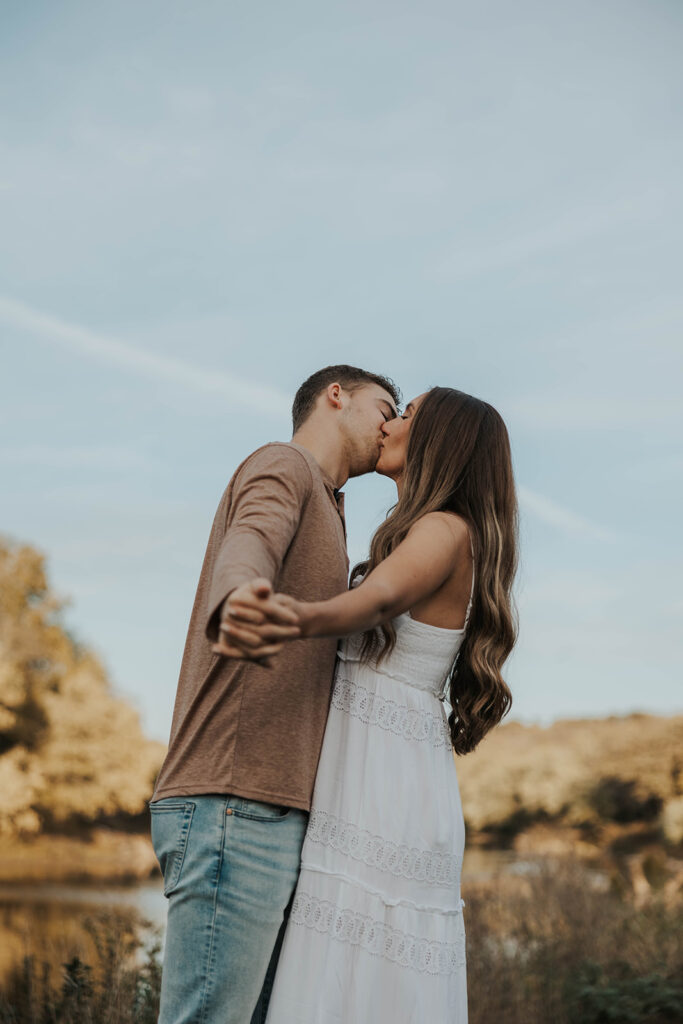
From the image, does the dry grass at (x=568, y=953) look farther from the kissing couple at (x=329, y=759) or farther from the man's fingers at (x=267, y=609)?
the man's fingers at (x=267, y=609)

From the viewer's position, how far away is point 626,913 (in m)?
7.43

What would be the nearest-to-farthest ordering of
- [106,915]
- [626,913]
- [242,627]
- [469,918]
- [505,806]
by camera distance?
1. [242,627]
2. [106,915]
3. [469,918]
4. [626,913]
5. [505,806]

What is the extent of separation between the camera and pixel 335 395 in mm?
2990

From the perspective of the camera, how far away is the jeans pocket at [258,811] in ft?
6.98

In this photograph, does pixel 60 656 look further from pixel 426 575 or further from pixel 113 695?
pixel 426 575

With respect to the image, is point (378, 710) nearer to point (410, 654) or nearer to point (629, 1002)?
point (410, 654)

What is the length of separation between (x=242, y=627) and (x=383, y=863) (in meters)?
0.88

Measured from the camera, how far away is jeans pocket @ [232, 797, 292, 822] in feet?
6.98

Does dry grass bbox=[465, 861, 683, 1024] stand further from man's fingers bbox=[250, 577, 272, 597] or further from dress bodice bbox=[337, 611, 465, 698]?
man's fingers bbox=[250, 577, 272, 597]

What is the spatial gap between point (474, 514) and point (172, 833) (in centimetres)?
110

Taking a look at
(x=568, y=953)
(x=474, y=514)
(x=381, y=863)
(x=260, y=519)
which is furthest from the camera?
(x=568, y=953)

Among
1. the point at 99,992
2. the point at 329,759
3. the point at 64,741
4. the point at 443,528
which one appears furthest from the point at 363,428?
the point at 64,741

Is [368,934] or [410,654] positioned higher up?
[410,654]

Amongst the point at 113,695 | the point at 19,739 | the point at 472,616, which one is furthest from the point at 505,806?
the point at 472,616
